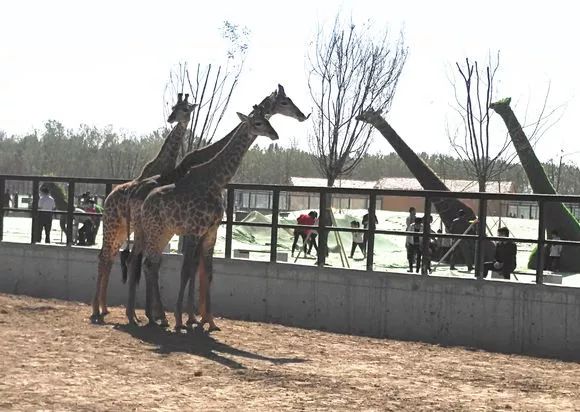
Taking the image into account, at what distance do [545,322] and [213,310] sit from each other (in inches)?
194

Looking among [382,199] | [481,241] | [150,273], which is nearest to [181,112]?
[150,273]

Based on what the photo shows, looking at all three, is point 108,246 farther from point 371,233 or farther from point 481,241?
point 481,241

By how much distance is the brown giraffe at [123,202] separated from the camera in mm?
13055

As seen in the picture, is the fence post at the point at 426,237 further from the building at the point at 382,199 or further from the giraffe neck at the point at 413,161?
the building at the point at 382,199

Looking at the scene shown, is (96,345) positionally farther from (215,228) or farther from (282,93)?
(282,93)

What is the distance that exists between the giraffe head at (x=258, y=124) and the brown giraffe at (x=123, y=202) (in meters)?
1.39

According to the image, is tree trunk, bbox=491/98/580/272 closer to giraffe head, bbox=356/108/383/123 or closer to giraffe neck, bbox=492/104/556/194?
giraffe neck, bbox=492/104/556/194

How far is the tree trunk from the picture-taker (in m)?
24.9

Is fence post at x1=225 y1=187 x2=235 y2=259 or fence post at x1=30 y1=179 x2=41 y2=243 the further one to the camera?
fence post at x1=30 y1=179 x2=41 y2=243

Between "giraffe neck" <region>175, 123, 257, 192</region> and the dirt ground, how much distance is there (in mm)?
1938

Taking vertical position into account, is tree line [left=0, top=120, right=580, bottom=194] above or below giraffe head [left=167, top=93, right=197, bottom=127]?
above

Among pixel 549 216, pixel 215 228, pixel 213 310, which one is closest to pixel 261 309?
pixel 213 310

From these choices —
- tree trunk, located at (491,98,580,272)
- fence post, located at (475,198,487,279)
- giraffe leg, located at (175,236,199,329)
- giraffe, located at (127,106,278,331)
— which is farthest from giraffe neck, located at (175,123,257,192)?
tree trunk, located at (491,98,580,272)

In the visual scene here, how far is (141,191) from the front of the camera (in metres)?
12.7
